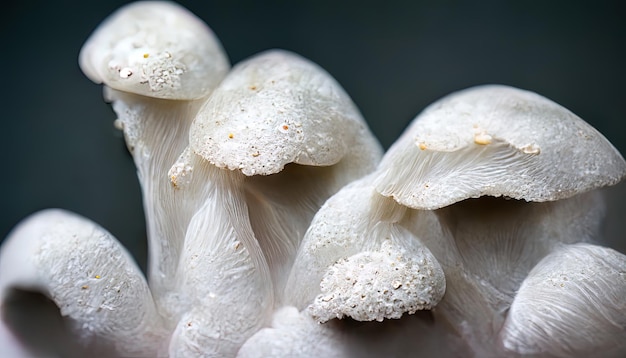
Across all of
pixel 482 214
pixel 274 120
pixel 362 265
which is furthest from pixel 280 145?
pixel 482 214

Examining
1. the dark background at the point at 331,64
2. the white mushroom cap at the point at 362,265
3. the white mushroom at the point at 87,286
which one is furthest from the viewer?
the dark background at the point at 331,64

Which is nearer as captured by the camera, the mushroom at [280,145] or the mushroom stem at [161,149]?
the mushroom at [280,145]

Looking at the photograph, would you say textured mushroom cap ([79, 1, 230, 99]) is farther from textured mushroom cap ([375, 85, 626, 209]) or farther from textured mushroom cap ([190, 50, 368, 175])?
textured mushroom cap ([375, 85, 626, 209])

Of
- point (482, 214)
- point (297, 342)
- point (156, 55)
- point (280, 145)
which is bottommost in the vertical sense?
point (297, 342)

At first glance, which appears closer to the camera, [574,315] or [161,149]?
[574,315]

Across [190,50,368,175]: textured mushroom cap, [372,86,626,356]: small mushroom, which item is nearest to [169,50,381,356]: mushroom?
[190,50,368,175]: textured mushroom cap

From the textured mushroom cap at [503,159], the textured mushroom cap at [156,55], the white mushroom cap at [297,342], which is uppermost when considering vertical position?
the textured mushroom cap at [156,55]

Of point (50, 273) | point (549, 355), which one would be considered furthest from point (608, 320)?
point (50, 273)

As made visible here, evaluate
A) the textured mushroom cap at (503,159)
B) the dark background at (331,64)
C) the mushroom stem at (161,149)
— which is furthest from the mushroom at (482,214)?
the dark background at (331,64)

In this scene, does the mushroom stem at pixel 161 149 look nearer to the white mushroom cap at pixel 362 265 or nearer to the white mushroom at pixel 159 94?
the white mushroom at pixel 159 94

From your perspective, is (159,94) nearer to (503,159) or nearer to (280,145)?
(280,145)
